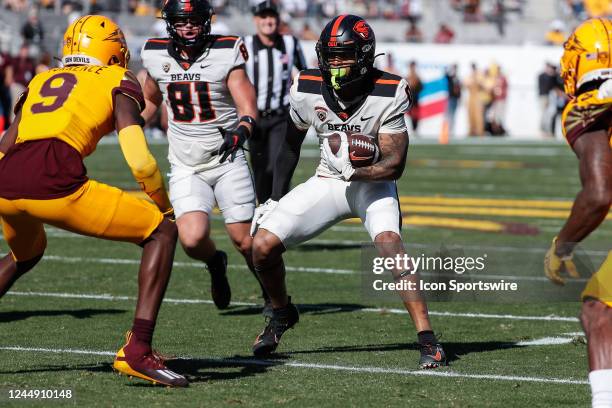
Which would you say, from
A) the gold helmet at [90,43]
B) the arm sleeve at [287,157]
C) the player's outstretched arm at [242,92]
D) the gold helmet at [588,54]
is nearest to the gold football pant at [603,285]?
the gold helmet at [588,54]

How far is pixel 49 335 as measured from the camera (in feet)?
22.5

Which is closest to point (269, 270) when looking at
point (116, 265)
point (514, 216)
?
point (116, 265)

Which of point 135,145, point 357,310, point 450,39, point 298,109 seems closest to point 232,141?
point 298,109

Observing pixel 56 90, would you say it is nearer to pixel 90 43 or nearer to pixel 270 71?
pixel 90 43

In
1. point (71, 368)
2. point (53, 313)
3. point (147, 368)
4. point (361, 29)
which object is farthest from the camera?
point (53, 313)

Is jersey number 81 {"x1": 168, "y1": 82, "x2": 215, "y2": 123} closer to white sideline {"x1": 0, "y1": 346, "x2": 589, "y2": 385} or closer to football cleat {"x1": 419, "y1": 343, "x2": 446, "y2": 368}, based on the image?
white sideline {"x1": 0, "y1": 346, "x2": 589, "y2": 385}

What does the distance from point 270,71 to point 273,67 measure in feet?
0.19

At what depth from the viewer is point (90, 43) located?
225 inches

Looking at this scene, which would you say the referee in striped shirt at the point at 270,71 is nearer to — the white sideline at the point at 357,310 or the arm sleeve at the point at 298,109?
the white sideline at the point at 357,310

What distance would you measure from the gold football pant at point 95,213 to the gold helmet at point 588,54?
1.93 m

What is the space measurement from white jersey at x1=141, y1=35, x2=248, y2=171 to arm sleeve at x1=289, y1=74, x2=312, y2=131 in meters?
0.91

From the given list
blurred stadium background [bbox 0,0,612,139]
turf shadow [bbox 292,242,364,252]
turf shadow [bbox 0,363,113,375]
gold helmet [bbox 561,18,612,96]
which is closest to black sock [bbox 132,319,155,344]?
turf shadow [bbox 0,363,113,375]

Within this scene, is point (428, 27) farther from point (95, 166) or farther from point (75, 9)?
point (95, 166)

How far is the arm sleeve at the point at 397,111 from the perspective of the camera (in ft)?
20.8
